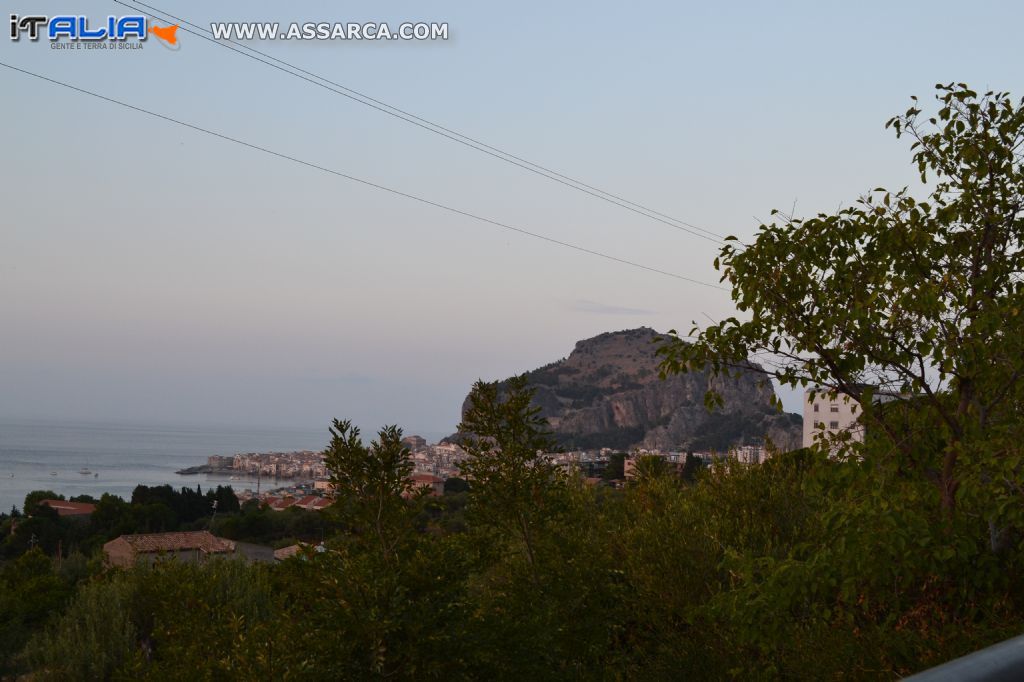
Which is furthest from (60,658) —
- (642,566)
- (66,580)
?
(66,580)

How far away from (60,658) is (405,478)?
15.5 m

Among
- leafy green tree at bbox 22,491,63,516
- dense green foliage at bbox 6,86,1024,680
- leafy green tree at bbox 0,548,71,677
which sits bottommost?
leafy green tree at bbox 0,548,71,677

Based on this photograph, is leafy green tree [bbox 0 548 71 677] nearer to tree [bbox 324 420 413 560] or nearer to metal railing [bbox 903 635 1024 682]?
tree [bbox 324 420 413 560]

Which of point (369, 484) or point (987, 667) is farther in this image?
point (369, 484)

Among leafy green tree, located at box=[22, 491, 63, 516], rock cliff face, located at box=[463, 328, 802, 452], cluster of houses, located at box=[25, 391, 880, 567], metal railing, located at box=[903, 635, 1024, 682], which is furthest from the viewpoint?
rock cliff face, located at box=[463, 328, 802, 452]

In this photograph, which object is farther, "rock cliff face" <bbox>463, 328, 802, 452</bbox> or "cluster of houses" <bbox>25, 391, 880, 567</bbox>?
"rock cliff face" <bbox>463, 328, 802, 452</bbox>

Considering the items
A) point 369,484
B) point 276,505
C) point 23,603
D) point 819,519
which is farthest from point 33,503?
point 819,519

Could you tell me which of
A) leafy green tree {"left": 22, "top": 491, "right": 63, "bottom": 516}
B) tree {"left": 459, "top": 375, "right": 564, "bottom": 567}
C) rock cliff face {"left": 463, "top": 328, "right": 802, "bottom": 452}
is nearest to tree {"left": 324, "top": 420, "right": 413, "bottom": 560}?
tree {"left": 459, "top": 375, "right": 564, "bottom": 567}

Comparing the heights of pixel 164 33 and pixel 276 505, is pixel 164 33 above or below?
above

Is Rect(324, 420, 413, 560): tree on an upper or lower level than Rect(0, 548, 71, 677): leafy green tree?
upper

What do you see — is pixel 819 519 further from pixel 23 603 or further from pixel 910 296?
pixel 23 603

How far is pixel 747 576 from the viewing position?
930 centimetres

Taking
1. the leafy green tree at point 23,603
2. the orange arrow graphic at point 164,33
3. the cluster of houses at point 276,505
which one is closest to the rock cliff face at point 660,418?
the cluster of houses at point 276,505

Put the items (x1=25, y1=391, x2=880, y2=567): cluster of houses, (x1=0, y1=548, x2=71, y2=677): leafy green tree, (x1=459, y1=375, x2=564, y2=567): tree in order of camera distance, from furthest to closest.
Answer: (x1=0, y1=548, x2=71, y2=677): leafy green tree, (x1=459, y1=375, x2=564, y2=567): tree, (x1=25, y1=391, x2=880, y2=567): cluster of houses
